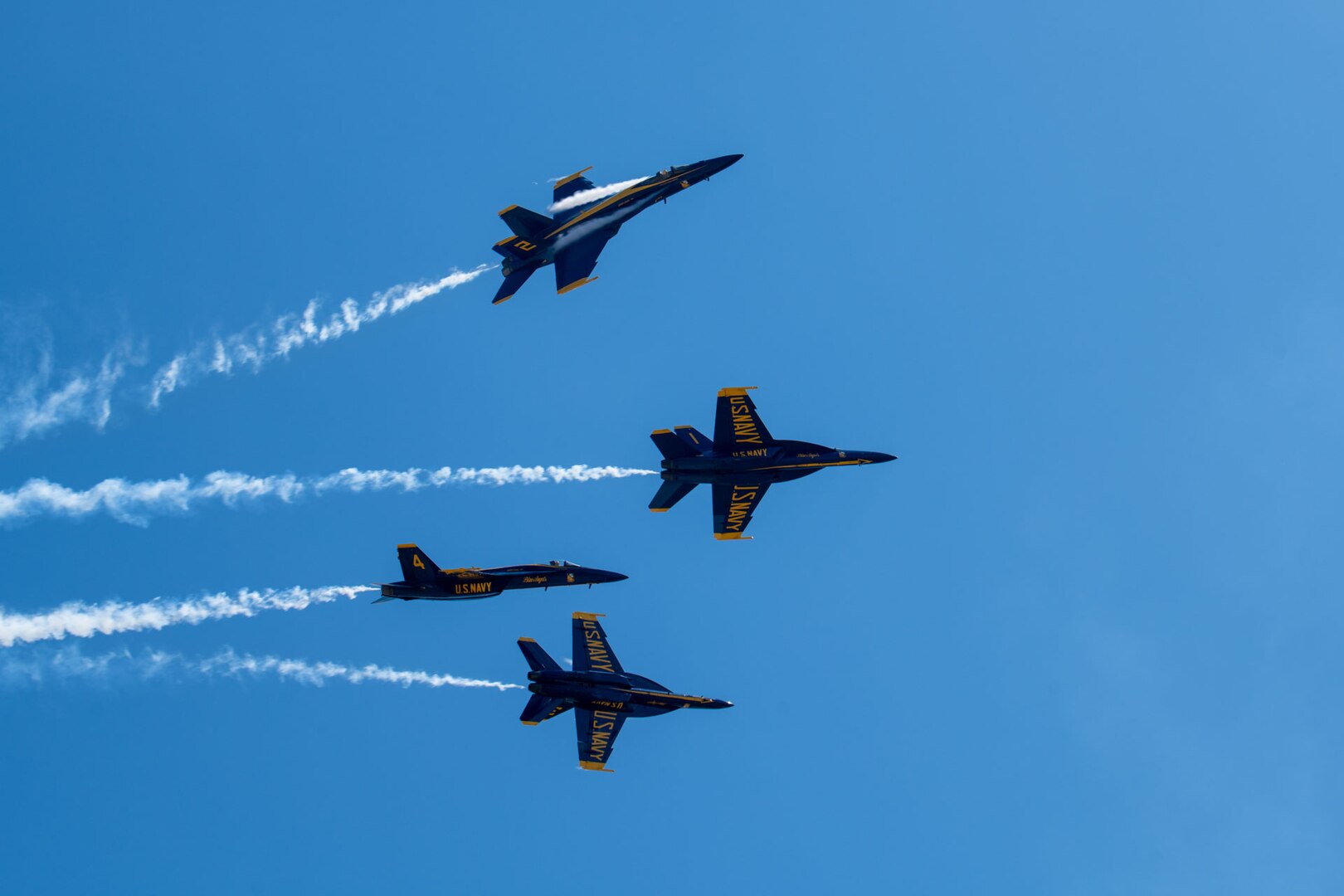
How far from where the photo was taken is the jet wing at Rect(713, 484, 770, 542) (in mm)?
74750

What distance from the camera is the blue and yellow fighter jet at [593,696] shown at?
241 ft

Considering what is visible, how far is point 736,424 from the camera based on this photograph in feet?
241

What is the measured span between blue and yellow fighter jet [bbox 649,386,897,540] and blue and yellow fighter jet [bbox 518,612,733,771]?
10.8 meters

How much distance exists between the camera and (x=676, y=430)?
244ft

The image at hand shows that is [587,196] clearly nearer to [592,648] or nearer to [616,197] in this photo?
[616,197]

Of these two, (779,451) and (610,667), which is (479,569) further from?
(779,451)

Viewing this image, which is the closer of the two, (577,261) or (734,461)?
(734,461)

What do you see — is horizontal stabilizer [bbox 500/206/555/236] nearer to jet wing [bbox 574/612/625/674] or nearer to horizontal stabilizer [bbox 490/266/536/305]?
horizontal stabilizer [bbox 490/266/536/305]

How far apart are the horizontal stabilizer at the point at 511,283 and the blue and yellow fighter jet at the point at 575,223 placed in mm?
53

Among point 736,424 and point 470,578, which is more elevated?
point 736,424

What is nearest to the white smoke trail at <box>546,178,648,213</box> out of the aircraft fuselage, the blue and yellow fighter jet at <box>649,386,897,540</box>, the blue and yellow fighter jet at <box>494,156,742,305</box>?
the blue and yellow fighter jet at <box>494,156,742,305</box>

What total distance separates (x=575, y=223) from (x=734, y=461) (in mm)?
18947

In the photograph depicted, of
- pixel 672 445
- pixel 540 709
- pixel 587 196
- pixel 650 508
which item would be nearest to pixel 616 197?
pixel 587 196

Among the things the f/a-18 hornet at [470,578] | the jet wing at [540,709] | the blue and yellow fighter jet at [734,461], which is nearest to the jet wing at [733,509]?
the blue and yellow fighter jet at [734,461]
